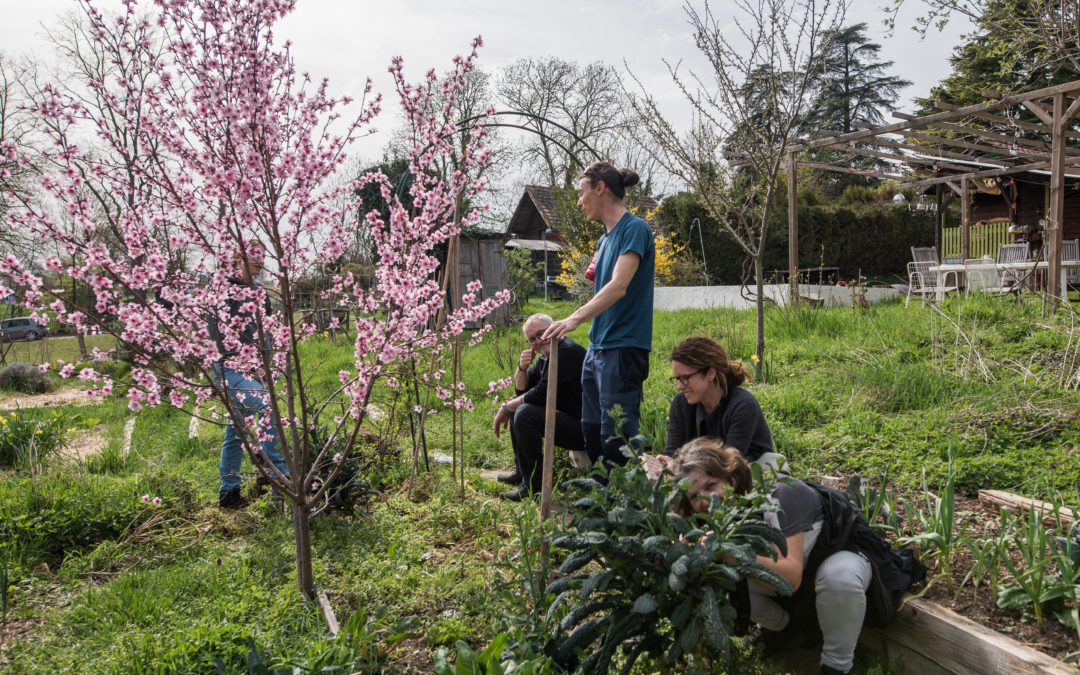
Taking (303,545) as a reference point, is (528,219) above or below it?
above

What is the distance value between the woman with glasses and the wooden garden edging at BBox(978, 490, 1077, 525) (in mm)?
1016

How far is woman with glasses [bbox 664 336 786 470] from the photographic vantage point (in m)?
2.76

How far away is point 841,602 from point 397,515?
240 cm

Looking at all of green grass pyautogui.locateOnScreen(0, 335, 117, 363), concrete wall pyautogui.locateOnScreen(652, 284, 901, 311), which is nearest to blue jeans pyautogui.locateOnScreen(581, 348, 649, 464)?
concrete wall pyautogui.locateOnScreen(652, 284, 901, 311)

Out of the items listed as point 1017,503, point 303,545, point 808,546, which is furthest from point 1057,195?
point 303,545

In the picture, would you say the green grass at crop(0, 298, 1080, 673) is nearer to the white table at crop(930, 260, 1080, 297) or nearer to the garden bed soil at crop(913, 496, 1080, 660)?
the garden bed soil at crop(913, 496, 1080, 660)

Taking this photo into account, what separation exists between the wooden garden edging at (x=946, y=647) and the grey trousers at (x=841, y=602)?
223 mm

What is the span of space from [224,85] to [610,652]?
216 centimetres

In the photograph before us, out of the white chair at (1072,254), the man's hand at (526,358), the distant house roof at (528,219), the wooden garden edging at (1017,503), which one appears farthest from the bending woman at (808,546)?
the distant house roof at (528,219)

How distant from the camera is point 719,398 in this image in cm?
289

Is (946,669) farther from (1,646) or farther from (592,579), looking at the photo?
(1,646)

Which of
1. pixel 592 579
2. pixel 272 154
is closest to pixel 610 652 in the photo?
pixel 592 579

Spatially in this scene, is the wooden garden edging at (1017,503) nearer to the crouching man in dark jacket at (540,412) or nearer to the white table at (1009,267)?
the crouching man in dark jacket at (540,412)

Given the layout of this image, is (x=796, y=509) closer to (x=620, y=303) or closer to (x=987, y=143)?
(x=620, y=303)
